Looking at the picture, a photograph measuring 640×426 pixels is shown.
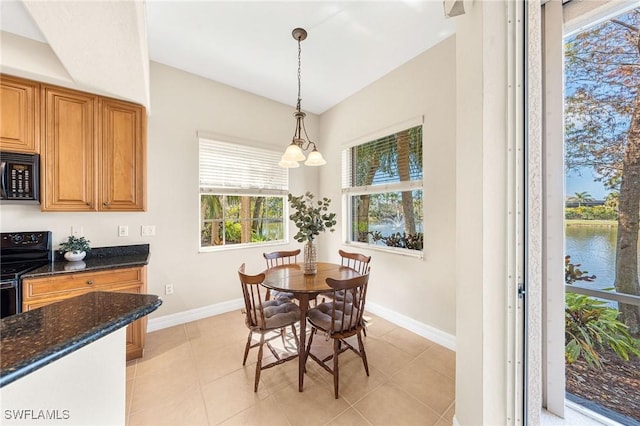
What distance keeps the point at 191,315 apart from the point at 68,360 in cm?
256

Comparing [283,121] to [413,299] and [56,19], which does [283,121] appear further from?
[413,299]

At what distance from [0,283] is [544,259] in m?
3.58

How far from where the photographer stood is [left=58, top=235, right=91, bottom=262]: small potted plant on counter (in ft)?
7.29

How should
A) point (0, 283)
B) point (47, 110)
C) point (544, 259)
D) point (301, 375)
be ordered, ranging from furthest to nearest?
point (47, 110) < point (301, 375) < point (0, 283) < point (544, 259)

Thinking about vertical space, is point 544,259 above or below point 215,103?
below

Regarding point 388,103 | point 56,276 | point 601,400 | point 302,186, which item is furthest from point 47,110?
point 601,400

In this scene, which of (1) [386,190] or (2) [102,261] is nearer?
(2) [102,261]

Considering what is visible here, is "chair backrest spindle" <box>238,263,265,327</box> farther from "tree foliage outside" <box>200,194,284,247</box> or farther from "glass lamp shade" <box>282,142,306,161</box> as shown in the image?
"tree foliage outside" <box>200,194,284,247</box>

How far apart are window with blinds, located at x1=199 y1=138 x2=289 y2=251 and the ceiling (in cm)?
96

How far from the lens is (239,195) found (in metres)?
3.43

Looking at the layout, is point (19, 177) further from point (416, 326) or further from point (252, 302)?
point (416, 326)

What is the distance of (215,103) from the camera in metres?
3.20

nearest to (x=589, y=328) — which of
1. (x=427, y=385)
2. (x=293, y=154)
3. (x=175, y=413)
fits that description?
(x=427, y=385)

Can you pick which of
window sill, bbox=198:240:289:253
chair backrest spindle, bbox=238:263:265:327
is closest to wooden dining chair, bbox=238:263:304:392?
chair backrest spindle, bbox=238:263:265:327
